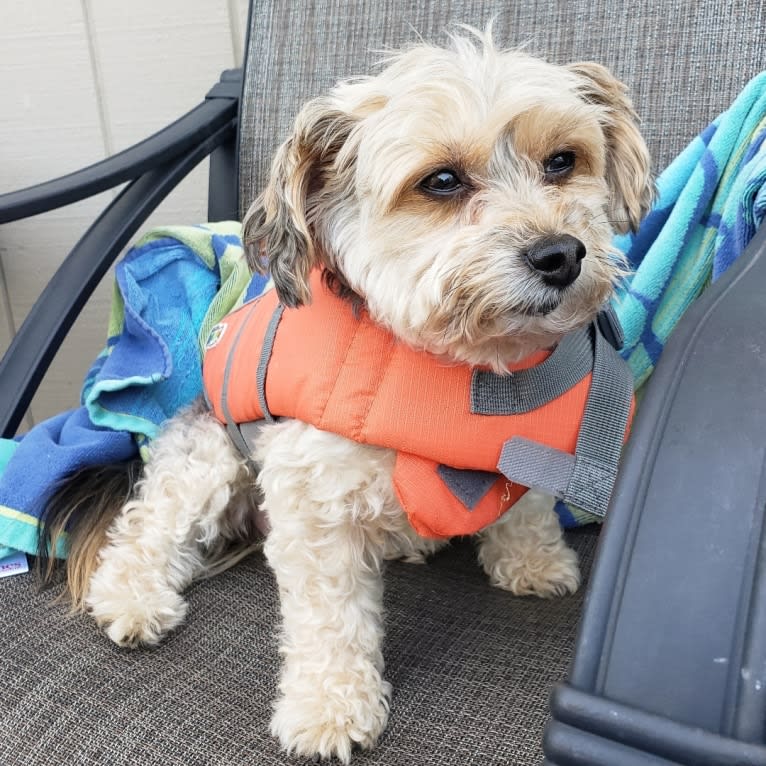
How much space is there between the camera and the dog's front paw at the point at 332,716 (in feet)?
3.32

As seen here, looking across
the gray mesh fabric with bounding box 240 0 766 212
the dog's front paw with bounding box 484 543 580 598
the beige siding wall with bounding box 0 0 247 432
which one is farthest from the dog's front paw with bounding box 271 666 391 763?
the beige siding wall with bounding box 0 0 247 432

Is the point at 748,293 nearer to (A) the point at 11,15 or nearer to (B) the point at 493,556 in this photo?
(B) the point at 493,556

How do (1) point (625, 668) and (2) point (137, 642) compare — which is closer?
(1) point (625, 668)

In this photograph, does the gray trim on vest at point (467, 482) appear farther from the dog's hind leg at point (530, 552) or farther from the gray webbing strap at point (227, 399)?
the gray webbing strap at point (227, 399)

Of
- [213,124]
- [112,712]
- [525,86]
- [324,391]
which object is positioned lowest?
[112,712]

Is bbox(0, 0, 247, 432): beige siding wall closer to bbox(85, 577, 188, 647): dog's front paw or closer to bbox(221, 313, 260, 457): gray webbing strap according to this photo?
bbox(221, 313, 260, 457): gray webbing strap

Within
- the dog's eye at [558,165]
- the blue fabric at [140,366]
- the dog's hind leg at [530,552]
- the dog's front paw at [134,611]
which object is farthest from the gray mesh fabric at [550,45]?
the dog's front paw at [134,611]

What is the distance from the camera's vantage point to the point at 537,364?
1161 mm

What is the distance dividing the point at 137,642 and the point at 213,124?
Answer: 1.24m

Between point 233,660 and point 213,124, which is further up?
point 213,124

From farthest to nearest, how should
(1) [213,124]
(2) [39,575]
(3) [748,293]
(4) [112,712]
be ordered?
(1) [213,124]
(2) [39,575]
(4) [112,712]
(3) [748,293]

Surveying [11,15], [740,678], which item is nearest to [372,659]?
[740,678]

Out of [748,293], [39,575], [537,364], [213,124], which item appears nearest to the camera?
[748,293]

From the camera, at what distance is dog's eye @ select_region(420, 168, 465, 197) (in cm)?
106
